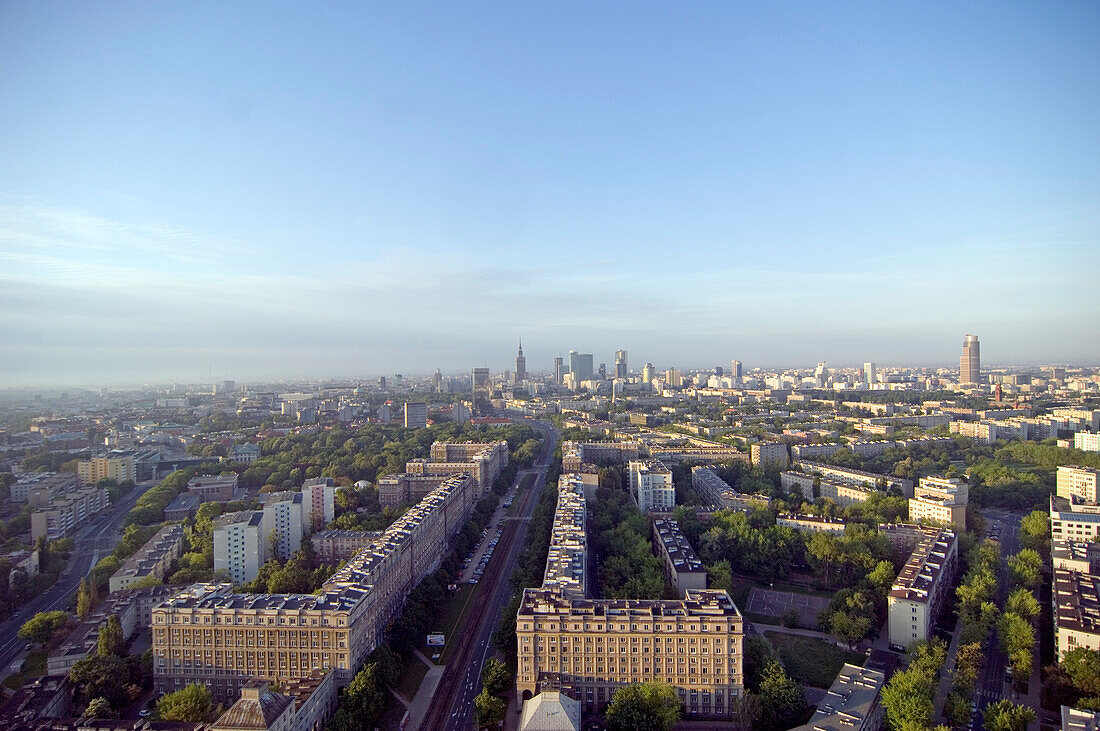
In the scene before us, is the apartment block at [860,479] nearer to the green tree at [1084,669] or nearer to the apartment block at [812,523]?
the apartment block at [812,523]

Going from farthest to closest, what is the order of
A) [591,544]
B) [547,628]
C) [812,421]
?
1. [812,421]
2. [591,544]
3. [547,628]

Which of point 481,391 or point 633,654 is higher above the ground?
point 481,391

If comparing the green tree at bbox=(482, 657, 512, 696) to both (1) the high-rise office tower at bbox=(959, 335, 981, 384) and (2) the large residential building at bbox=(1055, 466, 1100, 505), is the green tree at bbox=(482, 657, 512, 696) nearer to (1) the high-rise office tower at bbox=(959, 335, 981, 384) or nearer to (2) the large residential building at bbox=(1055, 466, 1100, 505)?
(2) the large residential building at bbox=(1055, 466, 1100, 505)

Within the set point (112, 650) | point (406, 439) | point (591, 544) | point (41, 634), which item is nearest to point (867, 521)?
point (591, 544)

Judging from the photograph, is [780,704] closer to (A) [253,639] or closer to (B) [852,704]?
(B) [852,704]

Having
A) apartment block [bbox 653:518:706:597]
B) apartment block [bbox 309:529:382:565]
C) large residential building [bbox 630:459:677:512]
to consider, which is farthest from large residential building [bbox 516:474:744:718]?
large residential building [bbox 630:459:677:512]

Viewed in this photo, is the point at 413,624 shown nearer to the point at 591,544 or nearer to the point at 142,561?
the point at 591,544

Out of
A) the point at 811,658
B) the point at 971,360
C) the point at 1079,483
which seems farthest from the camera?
the point at 971,360

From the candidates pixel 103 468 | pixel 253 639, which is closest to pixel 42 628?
pixel 253 639
